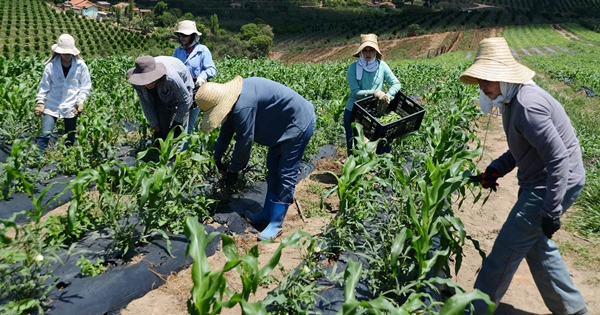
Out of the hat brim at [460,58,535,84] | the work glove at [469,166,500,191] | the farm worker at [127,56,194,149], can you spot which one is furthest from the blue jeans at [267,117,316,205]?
the hat brim at [460,58,535,84]

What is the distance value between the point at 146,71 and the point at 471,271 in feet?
11.0

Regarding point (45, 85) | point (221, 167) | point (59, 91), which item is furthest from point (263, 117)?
point (45, 85)

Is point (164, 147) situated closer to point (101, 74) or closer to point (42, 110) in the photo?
point (42, 110)

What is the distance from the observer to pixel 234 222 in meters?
4.20

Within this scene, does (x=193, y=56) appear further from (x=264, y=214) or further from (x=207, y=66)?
(x=264, y=214)

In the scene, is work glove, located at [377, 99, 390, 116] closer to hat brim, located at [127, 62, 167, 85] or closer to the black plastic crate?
the black plastic crate

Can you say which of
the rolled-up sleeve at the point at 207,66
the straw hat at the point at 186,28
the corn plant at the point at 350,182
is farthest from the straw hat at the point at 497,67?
the straw hat at the point at 186,28

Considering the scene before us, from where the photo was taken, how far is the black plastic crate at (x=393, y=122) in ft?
14.6

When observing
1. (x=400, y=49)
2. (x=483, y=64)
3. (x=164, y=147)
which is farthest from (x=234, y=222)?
(x=400, y=49)

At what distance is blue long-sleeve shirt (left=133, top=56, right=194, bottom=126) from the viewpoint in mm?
4406

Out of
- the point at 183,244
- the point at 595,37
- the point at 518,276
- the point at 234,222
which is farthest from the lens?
the point at 595,37

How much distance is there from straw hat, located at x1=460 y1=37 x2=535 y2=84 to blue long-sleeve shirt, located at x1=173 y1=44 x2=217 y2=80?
322cm

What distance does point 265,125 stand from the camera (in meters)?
3.78

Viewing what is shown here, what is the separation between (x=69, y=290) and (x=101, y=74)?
7.97 m
